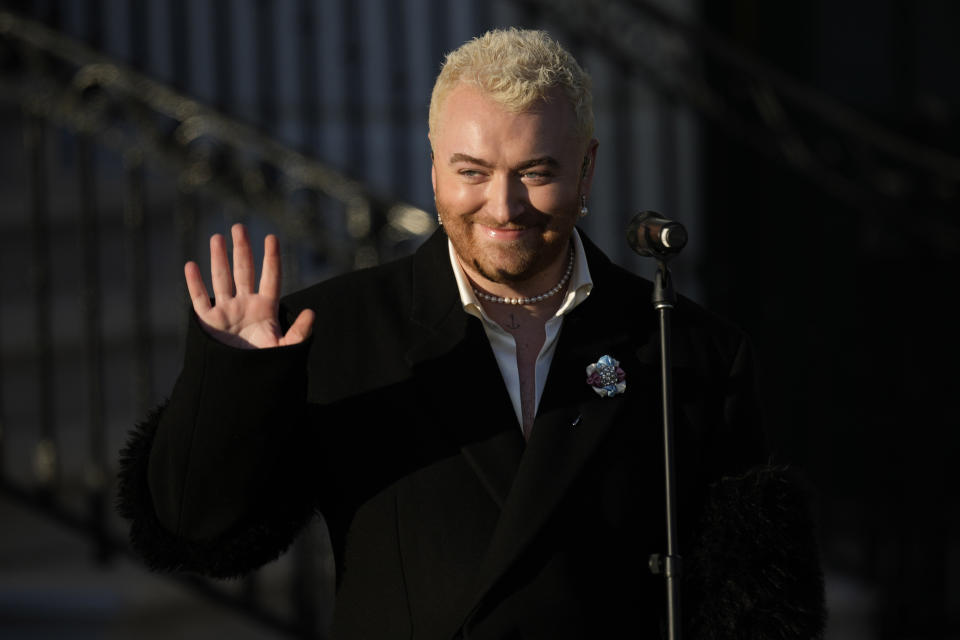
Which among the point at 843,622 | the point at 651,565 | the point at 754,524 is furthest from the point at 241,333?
the point at 843,622

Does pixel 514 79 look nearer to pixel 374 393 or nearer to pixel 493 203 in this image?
pixel 493 203

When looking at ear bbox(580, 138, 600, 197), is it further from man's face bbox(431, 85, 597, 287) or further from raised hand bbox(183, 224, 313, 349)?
raised hand bbox(183, 224, 313, 349)

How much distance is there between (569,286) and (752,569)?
532mm

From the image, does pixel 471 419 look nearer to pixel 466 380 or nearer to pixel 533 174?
pixel 466 380

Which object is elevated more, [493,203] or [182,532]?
[493,203]

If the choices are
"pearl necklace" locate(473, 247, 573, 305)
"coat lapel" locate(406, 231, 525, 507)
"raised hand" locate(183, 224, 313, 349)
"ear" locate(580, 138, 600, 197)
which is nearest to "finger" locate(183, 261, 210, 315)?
"raised hand" locate(183, 224, 313, 349)

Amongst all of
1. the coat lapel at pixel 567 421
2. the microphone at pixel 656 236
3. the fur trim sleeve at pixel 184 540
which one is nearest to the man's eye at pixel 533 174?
the microphone at pixel 656 236

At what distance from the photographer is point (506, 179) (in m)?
1.97

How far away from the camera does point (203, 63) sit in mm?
6914

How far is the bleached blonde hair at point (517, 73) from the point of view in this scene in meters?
1.95

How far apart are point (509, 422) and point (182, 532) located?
1.71 ft

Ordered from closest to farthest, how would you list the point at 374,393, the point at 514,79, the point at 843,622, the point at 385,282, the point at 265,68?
the point at 514,79 → the point at 374,393 → the point at 385,282 → the point at 843,622 → the point at 265,68

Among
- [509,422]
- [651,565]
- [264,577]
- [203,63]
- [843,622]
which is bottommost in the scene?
[843,622]

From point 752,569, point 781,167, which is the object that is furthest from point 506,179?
point 781,167
